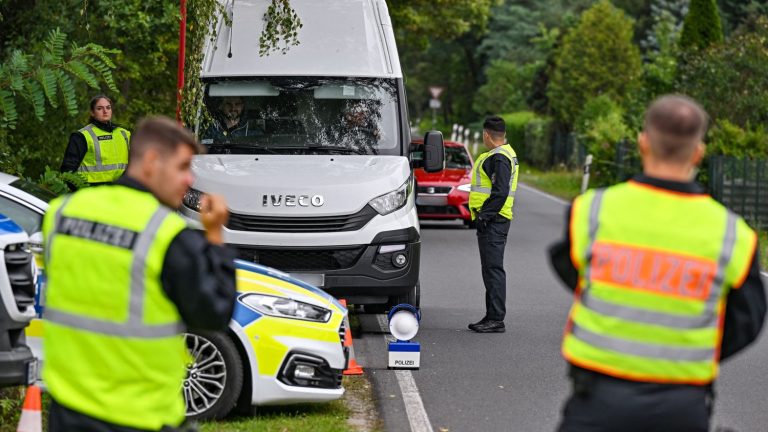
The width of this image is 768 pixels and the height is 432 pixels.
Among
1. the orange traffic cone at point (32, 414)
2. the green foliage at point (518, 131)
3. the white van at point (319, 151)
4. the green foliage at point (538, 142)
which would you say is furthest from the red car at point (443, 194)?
the green foliage at point (518, 131)

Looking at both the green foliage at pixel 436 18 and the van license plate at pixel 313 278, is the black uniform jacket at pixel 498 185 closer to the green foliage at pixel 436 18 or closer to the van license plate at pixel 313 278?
the van license plate at pixel 313 278

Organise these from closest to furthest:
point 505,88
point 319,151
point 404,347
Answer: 1. point 404,347
2. point 319,151
3. point 505,88

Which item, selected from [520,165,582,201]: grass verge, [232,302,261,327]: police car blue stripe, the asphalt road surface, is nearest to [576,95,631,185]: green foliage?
[520,165,582,201]: grass verge

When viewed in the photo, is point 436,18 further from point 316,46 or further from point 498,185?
point 498,185

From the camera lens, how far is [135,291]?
4.31 meters

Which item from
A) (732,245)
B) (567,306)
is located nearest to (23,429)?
(732,245)

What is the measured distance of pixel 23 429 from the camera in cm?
593

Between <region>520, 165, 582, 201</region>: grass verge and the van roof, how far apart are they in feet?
74.5

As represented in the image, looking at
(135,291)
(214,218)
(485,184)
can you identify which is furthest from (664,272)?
(485,184)

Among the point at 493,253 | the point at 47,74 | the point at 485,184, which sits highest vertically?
the point at 47,74

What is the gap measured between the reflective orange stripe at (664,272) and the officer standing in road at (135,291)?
122 cm

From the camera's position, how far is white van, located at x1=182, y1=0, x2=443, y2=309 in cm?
1130

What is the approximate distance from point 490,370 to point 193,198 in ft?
9.49

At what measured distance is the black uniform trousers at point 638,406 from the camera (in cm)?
427
